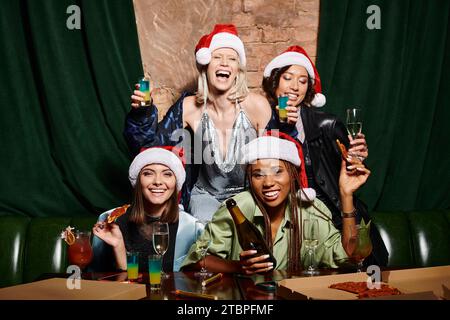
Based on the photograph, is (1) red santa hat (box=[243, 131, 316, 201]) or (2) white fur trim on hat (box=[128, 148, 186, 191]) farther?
(2) white fur trim on hat (box=[128, 148, 186, 191])

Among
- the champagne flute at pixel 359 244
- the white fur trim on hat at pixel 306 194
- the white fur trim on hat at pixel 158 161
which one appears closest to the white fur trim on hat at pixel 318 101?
the white fur trim on hat at pixel 306 194

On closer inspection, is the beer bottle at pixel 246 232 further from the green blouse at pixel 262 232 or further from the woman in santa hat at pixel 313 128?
the woman in santa hat at pixel 313 128

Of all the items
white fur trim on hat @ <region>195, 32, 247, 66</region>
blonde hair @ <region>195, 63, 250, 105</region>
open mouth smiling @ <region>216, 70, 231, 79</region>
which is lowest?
blonde hair @ <region>195, 63, 250, 105</region>

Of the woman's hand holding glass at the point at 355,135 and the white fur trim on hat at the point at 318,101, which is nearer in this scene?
the woman's hand holding glass at the point at 355,135

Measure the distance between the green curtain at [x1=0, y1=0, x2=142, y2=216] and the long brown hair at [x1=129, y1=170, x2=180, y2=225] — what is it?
0.89 meters

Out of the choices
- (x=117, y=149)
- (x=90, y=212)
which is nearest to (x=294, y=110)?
(x=117, y=149)

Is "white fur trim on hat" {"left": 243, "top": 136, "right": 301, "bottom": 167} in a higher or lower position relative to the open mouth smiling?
lower

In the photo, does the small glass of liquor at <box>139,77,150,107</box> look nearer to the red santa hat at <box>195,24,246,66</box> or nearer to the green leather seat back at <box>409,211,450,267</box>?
the red santa hat at <box>195,24,246,66</box>

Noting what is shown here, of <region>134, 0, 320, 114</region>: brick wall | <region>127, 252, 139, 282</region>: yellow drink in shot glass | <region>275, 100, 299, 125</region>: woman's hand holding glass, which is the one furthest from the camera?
<region>134, 0, 320, 114</region>: brick wall

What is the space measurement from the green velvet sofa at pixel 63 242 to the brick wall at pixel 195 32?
115 centimetres

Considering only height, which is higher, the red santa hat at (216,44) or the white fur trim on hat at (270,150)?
the red santa hat at (216,44)

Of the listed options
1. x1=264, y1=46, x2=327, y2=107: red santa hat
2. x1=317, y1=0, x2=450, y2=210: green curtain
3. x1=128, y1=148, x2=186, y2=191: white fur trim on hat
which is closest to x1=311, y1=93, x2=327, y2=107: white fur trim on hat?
x1=264, y1=46, x2=327, y2=107: red santa hat

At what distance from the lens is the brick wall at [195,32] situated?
12.8ft

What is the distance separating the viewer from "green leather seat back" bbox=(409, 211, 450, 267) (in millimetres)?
3410
